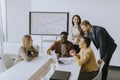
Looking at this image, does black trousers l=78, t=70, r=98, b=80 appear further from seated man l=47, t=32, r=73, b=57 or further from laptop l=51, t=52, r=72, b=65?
seated man l=47, t=32, r=73, b=57

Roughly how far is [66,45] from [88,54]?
3.05 feet

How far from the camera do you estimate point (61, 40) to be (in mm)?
3928

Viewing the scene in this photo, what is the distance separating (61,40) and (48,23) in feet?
4.70

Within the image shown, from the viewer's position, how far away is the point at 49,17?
5.24 metres

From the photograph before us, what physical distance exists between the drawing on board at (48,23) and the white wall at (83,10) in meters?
0.50

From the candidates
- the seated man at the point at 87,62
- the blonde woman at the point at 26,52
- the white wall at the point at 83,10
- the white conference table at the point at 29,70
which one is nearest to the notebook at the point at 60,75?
the white conference table at the point at 29,70

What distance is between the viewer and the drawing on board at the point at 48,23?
5.19 meters

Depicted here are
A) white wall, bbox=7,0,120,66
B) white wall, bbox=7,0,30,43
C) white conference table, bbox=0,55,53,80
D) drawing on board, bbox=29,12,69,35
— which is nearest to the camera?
white conference table, bbox=0,55,53,80

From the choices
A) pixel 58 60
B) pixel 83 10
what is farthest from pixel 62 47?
pixel 83 10

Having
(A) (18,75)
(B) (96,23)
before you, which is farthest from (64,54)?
(B) (96,23)

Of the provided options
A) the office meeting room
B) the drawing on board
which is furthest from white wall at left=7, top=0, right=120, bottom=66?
the drawing on board

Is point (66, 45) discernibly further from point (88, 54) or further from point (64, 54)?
point (88, 54)

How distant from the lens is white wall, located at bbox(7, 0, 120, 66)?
5.39 metres

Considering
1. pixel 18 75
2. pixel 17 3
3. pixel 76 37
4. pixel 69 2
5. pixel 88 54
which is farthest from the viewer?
pixel 17 3
